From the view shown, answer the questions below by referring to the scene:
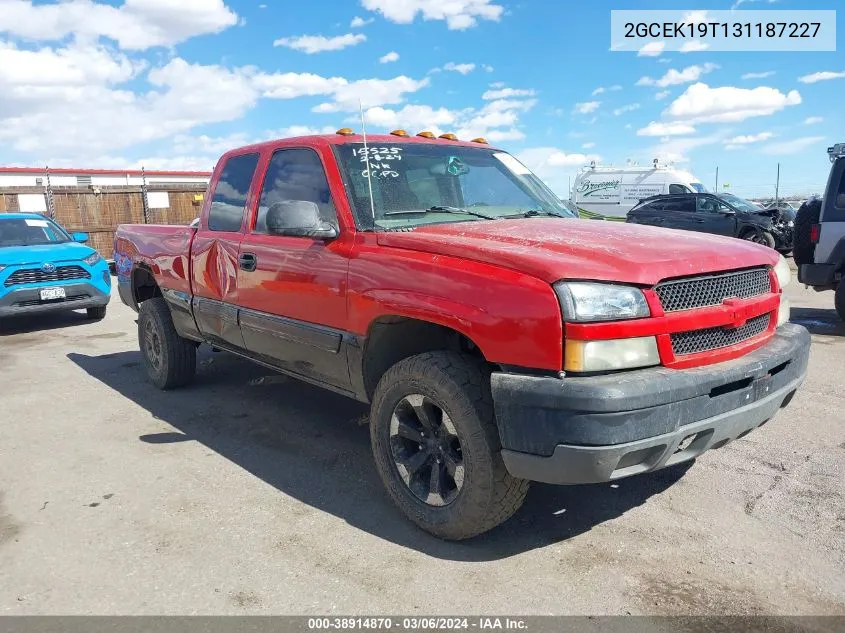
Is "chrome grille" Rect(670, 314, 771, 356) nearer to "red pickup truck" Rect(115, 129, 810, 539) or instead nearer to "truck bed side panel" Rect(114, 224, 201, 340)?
"red pickup truck" Rect(115, 129, 810, 539)

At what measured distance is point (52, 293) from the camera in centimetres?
898

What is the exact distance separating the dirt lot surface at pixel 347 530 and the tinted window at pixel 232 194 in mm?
1473

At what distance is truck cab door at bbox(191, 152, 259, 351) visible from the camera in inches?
177

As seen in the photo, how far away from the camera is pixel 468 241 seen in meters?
3.03

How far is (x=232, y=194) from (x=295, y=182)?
2.81 ft

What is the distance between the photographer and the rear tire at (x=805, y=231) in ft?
26.4

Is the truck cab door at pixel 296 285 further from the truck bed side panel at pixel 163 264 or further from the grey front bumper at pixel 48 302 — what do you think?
the grey front bumper at pixel 48 302

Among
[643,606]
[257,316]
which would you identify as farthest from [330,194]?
[643,606]

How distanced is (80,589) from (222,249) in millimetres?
2423

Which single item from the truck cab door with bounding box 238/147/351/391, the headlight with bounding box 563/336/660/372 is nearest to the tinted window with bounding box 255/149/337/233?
the truck cab door with bounding box 238/147/351/391

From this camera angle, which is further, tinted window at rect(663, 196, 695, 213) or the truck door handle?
tinted window at rect(663, 196, 695, 213)

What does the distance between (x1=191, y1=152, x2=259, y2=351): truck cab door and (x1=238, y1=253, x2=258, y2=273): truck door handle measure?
0.09 metres

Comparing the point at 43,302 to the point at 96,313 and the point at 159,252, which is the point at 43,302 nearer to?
the point at 96,313

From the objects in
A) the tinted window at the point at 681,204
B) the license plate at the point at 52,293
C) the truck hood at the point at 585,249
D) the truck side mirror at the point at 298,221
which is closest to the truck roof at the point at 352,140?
the truck side mirror at the point at 298,221
